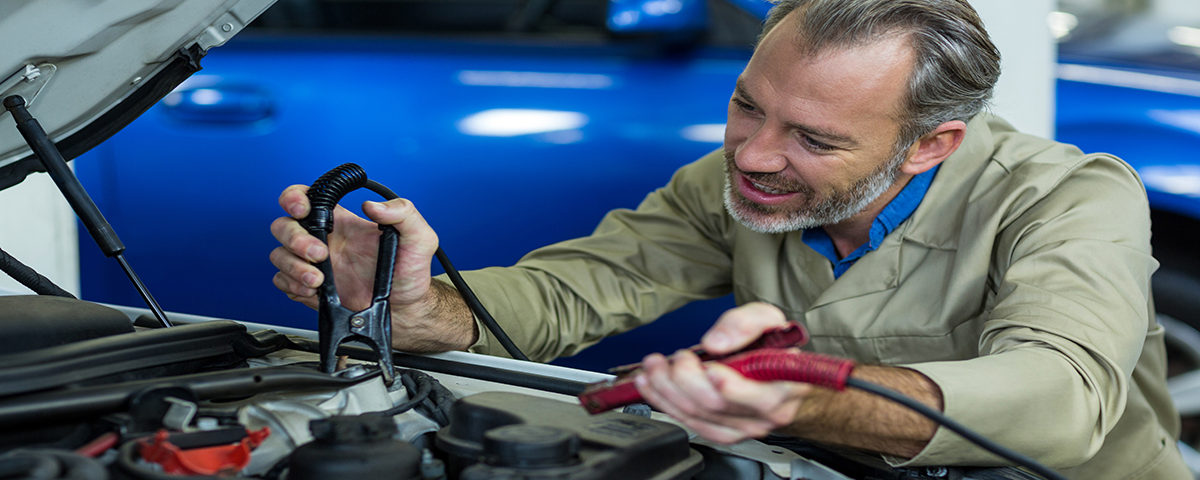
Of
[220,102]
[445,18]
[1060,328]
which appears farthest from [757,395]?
[445,18]

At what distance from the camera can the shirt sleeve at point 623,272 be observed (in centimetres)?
148

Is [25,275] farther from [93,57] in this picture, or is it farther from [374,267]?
[374,267]

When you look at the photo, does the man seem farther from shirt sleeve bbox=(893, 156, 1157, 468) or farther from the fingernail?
the fingernail

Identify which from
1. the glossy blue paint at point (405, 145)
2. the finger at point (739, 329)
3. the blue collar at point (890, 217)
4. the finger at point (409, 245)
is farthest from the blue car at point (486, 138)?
the finger at point (739, 329)

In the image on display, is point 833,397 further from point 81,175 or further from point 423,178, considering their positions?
point 81,175

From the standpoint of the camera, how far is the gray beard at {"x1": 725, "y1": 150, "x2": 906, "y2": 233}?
4.38 ft

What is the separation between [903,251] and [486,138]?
36.0 inches

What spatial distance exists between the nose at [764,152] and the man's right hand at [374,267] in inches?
15.5

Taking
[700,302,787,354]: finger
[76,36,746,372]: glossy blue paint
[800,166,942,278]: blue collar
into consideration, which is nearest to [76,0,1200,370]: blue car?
[76,36,746,372]: glossy blue paint

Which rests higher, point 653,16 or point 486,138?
point 653,16

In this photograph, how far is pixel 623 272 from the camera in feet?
5.20

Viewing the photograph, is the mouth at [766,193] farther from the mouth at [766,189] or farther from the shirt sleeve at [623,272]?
the shirt sleeve at [623,272]

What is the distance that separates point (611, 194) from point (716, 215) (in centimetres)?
40

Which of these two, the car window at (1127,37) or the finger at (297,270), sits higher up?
the car window at (1127,37)
